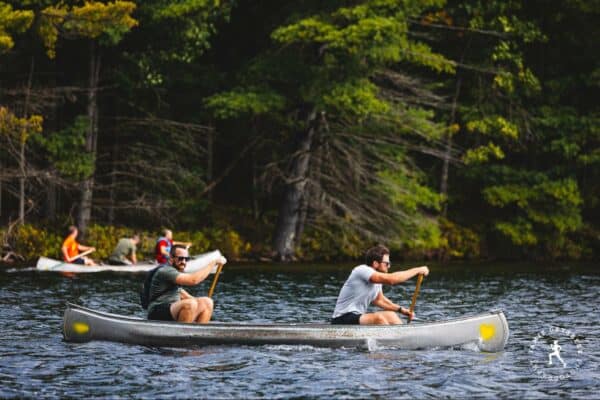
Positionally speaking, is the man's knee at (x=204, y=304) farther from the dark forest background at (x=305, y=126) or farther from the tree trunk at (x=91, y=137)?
the tree trunk at (x=91, y=137)

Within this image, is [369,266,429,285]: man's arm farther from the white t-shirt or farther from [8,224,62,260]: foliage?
[8,224,62,260]: foliage

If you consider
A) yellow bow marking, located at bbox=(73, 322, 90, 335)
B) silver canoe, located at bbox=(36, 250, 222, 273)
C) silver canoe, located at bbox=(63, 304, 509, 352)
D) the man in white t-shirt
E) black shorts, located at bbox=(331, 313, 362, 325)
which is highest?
the man in white t-shirt

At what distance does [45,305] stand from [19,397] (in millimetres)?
9472

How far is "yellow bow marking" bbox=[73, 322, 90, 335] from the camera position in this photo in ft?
51.1

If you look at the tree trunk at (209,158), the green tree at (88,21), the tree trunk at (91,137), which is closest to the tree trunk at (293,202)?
the tree trunk at (209,158)

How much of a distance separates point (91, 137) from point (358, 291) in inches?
802

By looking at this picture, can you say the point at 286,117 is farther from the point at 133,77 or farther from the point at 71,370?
the point at 71,370

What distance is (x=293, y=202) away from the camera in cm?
3488

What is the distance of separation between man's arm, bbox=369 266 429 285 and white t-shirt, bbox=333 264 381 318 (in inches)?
3.6

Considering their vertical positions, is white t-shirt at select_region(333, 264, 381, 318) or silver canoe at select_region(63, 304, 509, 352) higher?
white t-shirt at select_region(333, 264, 381, 318)

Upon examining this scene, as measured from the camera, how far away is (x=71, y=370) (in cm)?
1321

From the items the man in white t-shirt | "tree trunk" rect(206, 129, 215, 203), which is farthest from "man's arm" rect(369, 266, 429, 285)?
"tree trunk" rect(206, 129, 215, 203)

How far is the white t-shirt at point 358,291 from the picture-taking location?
1536cm

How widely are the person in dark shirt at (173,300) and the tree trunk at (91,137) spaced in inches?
723
